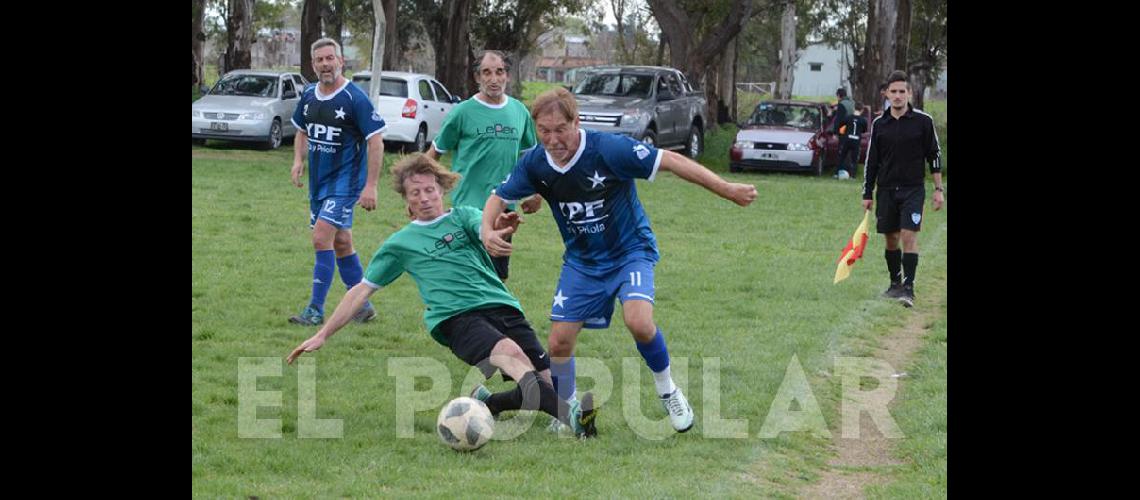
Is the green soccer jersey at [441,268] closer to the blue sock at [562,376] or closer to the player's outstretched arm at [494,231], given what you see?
the player's outstretched arm at [494,231]

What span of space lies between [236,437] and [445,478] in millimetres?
1287

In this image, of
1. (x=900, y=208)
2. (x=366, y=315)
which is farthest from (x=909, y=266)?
(x=366, y=315)

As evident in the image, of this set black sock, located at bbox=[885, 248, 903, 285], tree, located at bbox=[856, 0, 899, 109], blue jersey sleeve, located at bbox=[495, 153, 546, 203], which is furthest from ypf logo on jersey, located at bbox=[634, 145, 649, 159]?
tree, located at bbox=[856, 0, 899, 109]

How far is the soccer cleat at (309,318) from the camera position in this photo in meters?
9.90

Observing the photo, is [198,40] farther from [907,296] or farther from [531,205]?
[531,205]

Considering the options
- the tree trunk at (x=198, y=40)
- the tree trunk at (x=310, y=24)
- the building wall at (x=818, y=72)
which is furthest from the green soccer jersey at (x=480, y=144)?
the building wall at (x=818, y=72)

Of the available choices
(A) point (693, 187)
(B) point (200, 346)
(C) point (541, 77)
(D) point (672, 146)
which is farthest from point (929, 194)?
(C) point (541, 77)

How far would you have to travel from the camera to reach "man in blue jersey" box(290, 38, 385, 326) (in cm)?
970

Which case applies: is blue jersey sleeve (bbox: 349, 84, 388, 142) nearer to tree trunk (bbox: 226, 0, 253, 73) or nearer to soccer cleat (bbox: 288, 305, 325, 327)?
soccer cleat (bbox: 288, 305, 325, 327)

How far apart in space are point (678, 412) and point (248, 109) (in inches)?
812

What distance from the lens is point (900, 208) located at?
11.7 meters

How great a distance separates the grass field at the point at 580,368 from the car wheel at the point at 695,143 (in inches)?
450

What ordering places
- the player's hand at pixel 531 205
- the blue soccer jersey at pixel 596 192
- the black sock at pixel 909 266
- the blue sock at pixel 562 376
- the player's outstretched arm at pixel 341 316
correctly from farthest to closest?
the black sock at pixel 909 266 → the player's hand at pixel 531 205 → the blue sock at pixel 562 376 → the blue soccer jersey at pixel 596 192 → the player's outstretched arm at pixel 341 316
